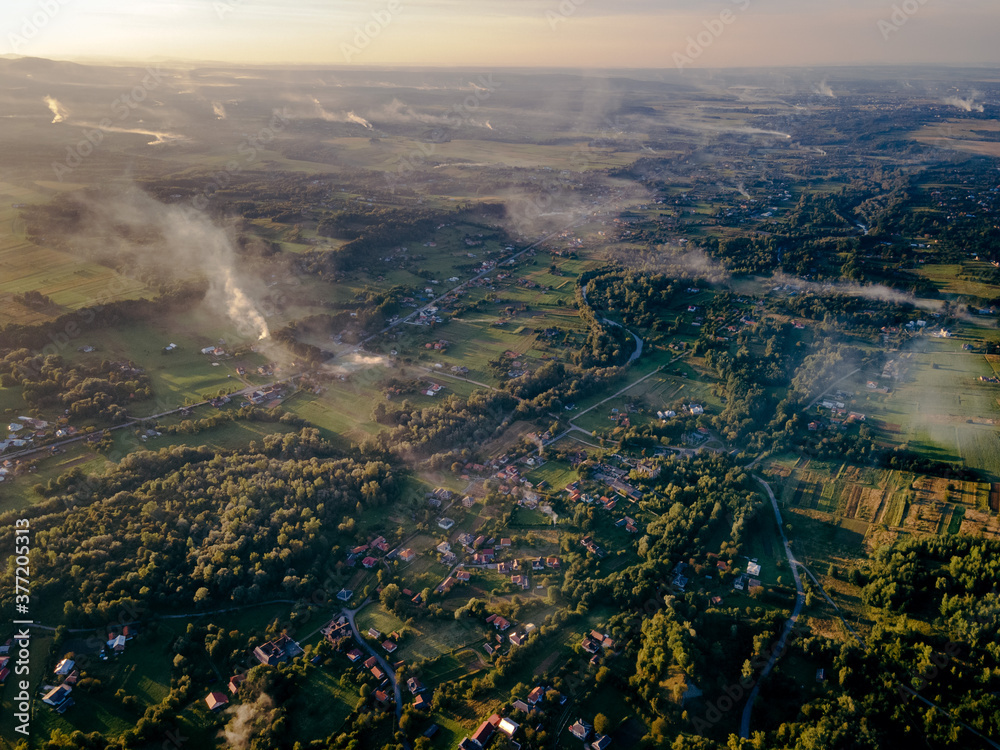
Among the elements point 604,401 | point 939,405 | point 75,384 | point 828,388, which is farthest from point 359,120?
point 939,405

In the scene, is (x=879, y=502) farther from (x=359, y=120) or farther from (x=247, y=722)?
(x=359, y=120)

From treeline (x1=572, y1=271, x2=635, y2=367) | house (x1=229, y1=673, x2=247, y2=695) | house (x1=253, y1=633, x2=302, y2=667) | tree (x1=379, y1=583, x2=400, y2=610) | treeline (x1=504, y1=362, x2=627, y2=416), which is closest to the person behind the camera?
house (x1=229, y1=673, x2=247, y2=695)

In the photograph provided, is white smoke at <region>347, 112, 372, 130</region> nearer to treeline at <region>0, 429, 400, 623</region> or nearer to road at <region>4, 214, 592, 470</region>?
road at <region>4, 214, 592, 470</region>

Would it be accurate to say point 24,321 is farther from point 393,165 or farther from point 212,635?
point 393,165

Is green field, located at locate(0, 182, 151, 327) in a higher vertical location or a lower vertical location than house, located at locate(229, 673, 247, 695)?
higher

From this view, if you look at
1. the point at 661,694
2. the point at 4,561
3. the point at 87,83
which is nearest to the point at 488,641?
the point at 661,694

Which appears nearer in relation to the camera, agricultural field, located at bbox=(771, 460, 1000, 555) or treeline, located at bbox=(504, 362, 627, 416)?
agricultural field, located at bbox=(771, 460, 1000, 555)

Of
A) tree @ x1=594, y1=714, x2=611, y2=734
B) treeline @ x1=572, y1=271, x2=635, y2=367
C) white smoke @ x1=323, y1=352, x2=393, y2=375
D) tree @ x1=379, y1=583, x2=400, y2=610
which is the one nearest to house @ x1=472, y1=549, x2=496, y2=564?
tree @ x1=379, y1=583, x2=400, y2=610
